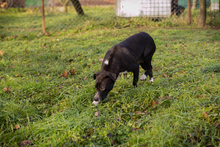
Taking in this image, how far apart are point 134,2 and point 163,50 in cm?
719

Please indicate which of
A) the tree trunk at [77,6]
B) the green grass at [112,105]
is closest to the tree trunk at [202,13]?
the green grass at [112,105]

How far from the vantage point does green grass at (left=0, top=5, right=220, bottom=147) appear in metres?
2.55

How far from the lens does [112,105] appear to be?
3.36m

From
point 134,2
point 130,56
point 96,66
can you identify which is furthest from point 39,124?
point 134,2

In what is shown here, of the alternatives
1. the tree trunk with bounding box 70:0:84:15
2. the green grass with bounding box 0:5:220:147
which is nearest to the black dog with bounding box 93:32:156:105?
the green grass with bounding box 0:5:220:147

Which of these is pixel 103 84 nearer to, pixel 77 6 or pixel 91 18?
pixel 91 18

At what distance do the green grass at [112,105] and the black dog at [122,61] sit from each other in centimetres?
27

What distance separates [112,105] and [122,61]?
2.84 feet

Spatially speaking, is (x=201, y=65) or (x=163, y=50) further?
(x=163, y=50)

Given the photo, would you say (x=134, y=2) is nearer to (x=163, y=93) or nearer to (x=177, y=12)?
(x=177, y=12)

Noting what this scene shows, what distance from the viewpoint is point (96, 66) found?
545 centimetres

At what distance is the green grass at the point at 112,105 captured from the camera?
2.55 m

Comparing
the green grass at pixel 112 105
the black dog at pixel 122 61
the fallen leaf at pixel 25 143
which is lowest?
the fallen leaf at pixel 25 143

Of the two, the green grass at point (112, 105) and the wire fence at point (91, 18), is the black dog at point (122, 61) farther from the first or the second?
the wire fence at point (91, 18)
